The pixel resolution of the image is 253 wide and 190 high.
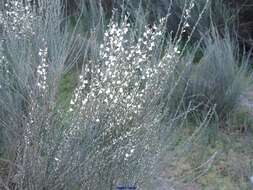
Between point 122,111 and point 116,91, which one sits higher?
point 116,91

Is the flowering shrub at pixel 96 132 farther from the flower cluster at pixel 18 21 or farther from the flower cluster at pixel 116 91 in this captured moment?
the flower cluster at pixel 18 21

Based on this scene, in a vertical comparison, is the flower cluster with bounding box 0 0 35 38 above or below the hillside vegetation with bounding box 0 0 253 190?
above

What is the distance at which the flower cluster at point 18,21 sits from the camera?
383 cm

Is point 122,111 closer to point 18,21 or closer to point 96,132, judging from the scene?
point 96,132

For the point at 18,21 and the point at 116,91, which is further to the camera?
the point at 18,21

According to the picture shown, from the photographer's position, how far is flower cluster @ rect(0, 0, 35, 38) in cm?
383

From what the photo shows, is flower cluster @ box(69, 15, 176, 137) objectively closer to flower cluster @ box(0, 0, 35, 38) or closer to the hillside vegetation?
the hillside vegetation

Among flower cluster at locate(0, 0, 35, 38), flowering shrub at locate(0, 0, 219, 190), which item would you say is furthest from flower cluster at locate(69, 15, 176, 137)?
flower cluster at locate(0, 0, 35, 38)

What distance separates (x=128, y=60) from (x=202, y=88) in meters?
1.39

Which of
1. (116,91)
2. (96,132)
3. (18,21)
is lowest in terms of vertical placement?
(96,132)

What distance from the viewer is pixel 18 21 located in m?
3.87

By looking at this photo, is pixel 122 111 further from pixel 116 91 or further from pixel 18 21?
pixel 18 21

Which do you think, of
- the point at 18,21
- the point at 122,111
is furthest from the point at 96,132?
the point at 18,21

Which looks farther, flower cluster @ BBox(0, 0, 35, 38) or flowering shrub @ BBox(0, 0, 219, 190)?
flower cluster @ BBox(0, 0, 35, 38)
